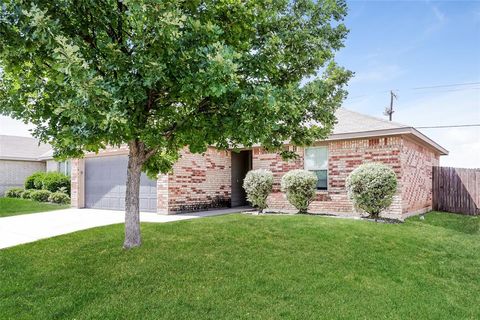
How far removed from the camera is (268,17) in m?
6.56

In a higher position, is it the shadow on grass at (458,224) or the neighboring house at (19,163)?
the neighboring house at (19,163)

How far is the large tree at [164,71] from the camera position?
4461 millimetres

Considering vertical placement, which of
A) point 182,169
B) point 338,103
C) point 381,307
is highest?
point 338,103

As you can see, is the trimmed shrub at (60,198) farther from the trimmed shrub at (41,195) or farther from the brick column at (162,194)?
the brick column at (162,194)

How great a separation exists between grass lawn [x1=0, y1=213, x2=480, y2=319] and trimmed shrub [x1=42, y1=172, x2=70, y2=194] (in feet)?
50.4

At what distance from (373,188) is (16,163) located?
26795mm

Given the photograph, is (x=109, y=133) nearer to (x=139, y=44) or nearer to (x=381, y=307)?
(x=139, y=44)

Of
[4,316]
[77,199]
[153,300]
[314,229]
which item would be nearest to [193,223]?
[314,229]

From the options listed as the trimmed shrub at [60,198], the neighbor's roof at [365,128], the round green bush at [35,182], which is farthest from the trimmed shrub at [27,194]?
the neighbor's roof at [365,128]

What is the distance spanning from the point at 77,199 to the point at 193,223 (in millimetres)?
10759

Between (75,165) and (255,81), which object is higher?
(255,81)

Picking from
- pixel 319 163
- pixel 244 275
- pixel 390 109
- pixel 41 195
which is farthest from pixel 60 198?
pixel 390 109

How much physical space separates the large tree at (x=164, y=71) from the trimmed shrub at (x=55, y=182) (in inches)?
693

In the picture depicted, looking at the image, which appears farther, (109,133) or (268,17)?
(268,17)
